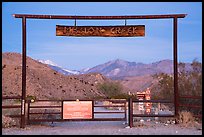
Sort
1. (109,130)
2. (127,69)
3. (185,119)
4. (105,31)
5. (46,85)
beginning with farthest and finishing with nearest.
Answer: (127,69), (46,85), (185,119), (105,31), (109,130)

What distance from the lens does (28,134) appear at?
14.8m

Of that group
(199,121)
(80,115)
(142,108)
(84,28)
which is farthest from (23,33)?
(142,108)

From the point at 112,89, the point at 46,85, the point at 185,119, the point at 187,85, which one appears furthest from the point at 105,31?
the point at 46,85

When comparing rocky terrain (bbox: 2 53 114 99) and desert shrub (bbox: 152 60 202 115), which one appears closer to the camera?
desert shrub (bbox: 152 60 202 115)

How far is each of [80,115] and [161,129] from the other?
10.4 feet

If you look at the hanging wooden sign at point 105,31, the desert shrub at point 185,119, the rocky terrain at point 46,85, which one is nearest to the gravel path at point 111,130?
the desert shrub at point 185,119

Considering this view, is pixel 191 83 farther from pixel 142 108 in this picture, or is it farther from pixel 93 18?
pixel 93 18

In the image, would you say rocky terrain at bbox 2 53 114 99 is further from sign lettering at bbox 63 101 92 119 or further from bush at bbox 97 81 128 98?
sign lettering at bbox 63 101 92 119

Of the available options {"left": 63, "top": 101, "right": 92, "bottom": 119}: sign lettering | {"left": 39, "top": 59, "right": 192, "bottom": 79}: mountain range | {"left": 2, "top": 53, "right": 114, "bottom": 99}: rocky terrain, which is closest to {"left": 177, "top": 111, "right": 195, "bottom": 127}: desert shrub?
{"left": 63, "top": 101, "right": 92, "bottom": 119}: sign lettering

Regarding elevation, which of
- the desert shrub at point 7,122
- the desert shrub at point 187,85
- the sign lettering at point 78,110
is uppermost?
the desert shrub at point 187,85

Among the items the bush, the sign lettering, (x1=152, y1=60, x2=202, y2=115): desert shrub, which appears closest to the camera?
the sign lettering

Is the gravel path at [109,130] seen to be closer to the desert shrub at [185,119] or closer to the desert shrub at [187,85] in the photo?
the desert shrub at [185,119]

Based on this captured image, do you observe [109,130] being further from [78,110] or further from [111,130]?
[78,110]

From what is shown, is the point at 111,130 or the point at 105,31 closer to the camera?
the point at 111,130
